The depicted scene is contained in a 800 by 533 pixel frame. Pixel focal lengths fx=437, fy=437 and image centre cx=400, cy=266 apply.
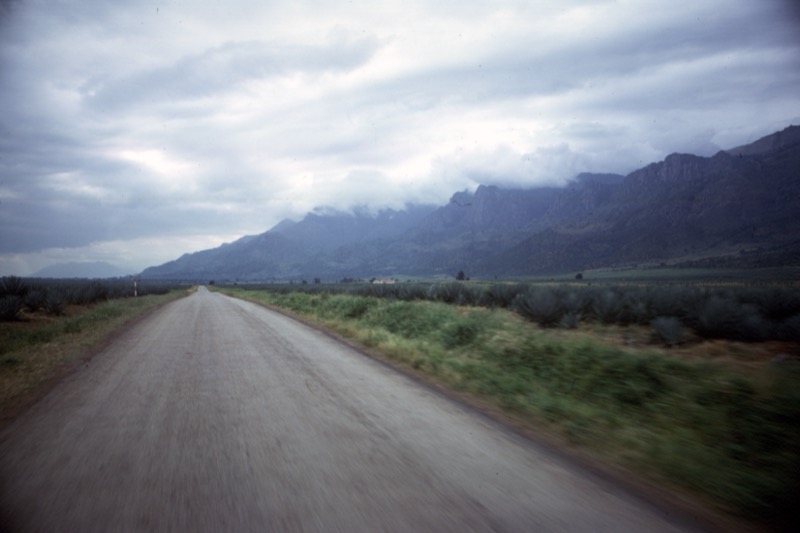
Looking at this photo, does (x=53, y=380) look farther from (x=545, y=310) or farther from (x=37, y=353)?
(x=545, y=310)

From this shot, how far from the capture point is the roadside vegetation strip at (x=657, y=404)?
4.29 meters

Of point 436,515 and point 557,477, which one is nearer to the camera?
point 436,515

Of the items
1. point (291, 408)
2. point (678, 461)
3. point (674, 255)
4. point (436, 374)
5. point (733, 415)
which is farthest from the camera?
point (674, 255)

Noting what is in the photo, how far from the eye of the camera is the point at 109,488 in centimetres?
380

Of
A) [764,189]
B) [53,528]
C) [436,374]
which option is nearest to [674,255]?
[764,189]

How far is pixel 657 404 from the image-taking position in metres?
6.55

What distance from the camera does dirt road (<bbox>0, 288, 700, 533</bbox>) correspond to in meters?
3.36

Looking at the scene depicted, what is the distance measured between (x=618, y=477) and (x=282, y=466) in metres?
3.30

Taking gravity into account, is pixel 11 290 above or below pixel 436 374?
above

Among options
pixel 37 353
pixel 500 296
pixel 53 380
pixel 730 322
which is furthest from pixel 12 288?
pixel 730 322

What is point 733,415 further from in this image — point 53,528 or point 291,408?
point 53,528

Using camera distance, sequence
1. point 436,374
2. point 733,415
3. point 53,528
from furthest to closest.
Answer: point 436,374
point 733,415
point 53,528

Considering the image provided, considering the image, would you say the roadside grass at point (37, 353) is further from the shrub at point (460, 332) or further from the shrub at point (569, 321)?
the shrub at point (569, 321)

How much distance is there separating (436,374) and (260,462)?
5186mm
